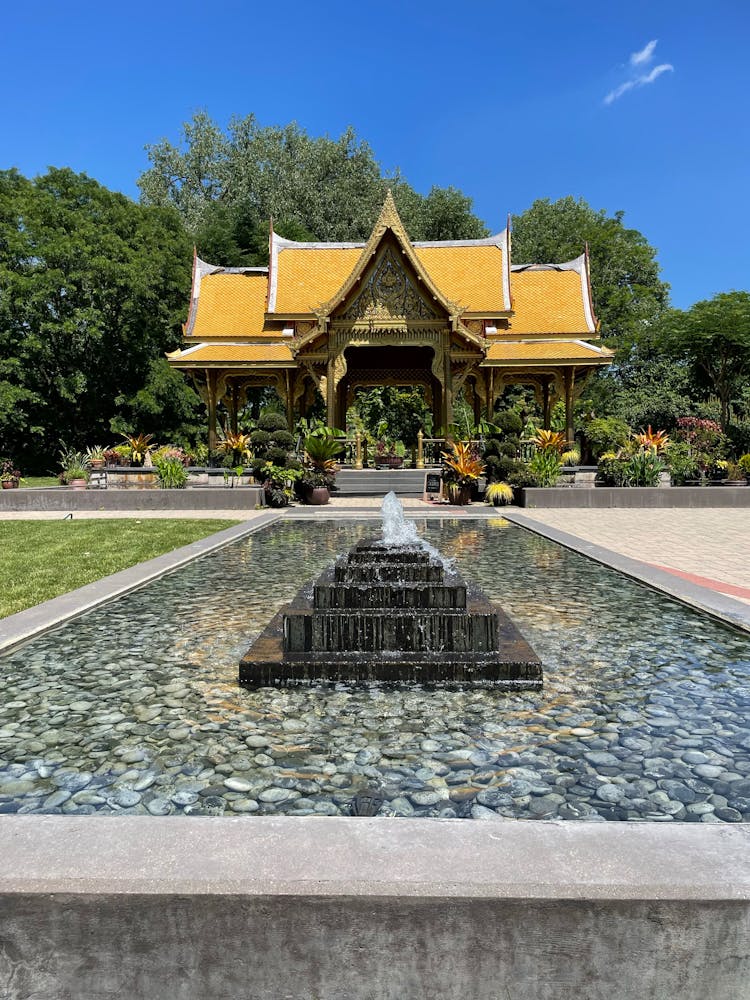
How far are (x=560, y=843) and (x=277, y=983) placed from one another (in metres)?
0.88

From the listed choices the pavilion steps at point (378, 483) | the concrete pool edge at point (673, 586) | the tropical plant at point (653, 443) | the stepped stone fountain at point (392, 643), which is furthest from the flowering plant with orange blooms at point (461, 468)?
the stepped stone fountain at point (392, 643)

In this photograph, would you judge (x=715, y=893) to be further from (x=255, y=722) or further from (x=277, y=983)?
(x=255, y=722)

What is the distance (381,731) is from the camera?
11.3ft

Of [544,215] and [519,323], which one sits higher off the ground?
[544,215]

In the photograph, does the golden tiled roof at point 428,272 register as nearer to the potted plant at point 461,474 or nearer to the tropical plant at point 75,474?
the potted plant at point 461,474

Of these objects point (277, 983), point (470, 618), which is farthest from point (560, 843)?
point (470, 618)

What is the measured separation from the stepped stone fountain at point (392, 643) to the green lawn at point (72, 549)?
2.97 m

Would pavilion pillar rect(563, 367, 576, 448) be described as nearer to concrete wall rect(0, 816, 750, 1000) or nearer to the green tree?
A: the green tree

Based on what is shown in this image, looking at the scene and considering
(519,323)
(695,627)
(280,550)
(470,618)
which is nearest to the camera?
(470,618)

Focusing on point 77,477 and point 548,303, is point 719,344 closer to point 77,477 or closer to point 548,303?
point 548,303

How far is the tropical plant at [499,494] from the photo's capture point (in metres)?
19.2

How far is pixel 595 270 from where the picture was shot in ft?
158

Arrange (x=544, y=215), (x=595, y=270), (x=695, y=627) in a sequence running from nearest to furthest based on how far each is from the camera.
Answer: (x=695, y=627)
(x=595, y=270)
(x=544, y=215)

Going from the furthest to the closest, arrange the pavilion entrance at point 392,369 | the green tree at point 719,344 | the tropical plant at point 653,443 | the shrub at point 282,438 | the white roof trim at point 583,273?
Result: the green tree at point 719,344 < the pavilion entrance at point 392,369 < the white roof trim at point 583,273 < the tropical plant at point 653,443 < the shrub at point 282,438
